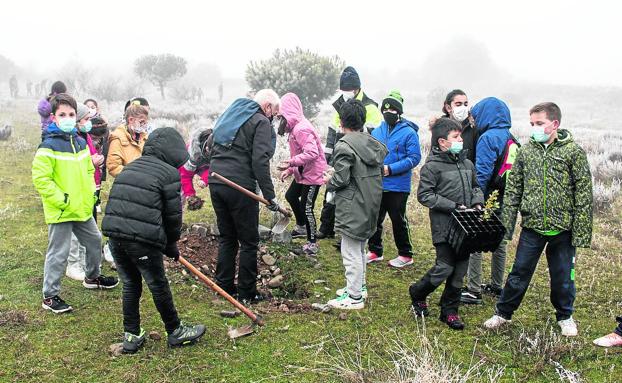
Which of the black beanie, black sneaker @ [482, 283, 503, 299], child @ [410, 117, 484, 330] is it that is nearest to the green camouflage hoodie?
child @ [410, 117, 484, 330]

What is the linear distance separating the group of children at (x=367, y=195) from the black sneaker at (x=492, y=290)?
0.6 inches

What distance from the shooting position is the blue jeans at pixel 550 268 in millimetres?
4164

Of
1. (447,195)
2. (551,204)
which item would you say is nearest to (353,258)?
(447,195)

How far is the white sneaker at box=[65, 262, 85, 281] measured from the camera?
546 centimetres

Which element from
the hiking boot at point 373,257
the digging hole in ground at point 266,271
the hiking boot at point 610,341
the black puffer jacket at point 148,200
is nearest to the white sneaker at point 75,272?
the digging hole in ground at point 266,271

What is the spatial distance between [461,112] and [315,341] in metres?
2.84

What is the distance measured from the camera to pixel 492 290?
17.7 ft

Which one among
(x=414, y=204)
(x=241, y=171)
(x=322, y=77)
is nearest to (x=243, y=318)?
(x=241, y=171)

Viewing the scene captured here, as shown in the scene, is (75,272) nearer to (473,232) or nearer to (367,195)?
(367,195)

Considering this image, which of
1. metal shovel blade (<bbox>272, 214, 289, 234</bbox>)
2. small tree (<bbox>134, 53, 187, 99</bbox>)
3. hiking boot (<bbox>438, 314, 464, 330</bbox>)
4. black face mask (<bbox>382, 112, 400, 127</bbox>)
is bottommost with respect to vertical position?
hiking boot (<bbox>438, 314, 464, 330</bbox>)

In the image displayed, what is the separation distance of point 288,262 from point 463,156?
2.67m

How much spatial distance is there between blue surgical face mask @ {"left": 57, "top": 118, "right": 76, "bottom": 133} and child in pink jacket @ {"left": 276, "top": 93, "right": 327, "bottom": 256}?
239cm

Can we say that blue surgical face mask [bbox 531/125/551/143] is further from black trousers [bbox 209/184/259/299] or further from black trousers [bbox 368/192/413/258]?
black trousers [bbox 209/184/259/299]

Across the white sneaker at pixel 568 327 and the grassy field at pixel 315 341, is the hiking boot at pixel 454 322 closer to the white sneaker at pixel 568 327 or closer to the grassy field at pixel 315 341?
the grassy field at pixel 315 341
